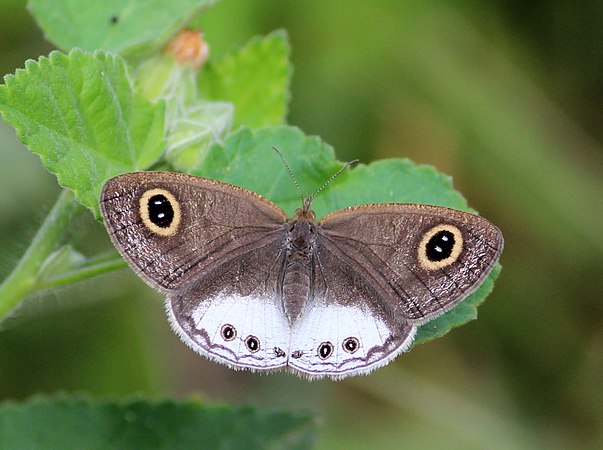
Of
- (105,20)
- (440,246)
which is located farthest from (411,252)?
(105,20)

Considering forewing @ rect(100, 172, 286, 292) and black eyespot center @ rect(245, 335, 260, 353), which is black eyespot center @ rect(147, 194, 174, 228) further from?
black eyespot center @ rect(245, 335, 260, 353)

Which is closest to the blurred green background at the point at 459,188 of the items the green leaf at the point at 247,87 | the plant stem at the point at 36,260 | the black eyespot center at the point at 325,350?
the green leaf at the point at 247,87

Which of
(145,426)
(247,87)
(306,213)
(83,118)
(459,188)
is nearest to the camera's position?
(83,118)

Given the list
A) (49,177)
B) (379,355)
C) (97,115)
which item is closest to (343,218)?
(379,355)

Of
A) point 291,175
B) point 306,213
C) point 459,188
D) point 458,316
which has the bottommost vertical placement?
point 458,316

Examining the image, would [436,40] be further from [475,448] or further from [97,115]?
[97,115]

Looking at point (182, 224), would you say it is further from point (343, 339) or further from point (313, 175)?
point (343, 339)

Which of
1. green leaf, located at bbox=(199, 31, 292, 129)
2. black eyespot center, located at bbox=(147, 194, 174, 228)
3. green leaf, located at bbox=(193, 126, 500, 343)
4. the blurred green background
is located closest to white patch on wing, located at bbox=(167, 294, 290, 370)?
black eyespot center, located at bbox=(147, 194, 174, 228)
